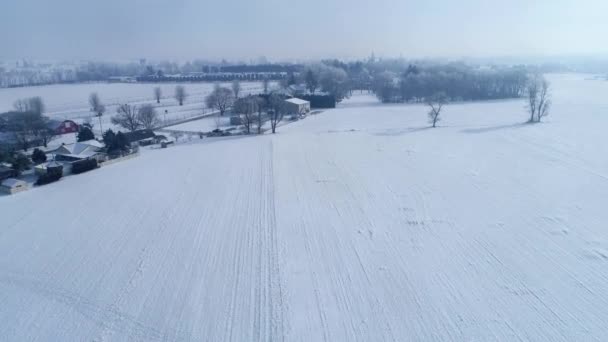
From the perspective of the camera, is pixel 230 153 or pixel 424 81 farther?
pixel 424 81

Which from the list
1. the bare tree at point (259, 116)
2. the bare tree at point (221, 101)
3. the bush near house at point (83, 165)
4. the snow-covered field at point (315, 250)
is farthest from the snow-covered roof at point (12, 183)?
the bare tree at point (221, 101)

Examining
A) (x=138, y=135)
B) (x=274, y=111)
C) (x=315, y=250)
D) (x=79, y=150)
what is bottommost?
(x=315, y=250)

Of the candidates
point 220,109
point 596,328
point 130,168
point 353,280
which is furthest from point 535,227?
point 220,109

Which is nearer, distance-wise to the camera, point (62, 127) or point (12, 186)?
point (12, 186)

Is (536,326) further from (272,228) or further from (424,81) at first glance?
(424,81)

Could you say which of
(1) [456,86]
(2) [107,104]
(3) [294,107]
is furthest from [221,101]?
(1) [456,86]

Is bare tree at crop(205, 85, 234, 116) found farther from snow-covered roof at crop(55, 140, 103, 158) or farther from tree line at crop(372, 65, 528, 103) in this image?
tree line at crop(372, 65, 528, 103)

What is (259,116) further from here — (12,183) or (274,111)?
(12,183)
